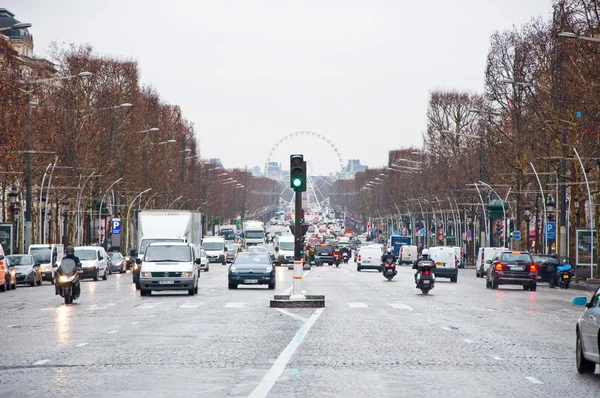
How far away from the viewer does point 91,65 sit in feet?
294

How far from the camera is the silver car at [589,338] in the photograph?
16.0m

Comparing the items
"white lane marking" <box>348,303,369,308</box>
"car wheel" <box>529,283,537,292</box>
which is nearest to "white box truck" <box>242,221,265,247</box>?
"car wheel" <box>529,283,537,292</box>

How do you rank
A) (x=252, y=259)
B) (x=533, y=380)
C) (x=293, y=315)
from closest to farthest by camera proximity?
(x=533, y=380) → (x=293, y=315) → (x=252, y=259)

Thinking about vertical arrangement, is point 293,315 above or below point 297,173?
below

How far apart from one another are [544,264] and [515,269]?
36.9 ft

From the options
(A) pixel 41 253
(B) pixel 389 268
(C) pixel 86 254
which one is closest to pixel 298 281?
(A) pixel 41 253

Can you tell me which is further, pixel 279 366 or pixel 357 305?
pixel 357 305

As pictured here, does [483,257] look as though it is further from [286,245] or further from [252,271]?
[252,271]

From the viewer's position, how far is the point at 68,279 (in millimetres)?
37531

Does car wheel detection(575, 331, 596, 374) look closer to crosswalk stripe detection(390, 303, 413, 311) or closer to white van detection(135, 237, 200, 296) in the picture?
crosswalk stripe detection(390, 303, 413, 311)

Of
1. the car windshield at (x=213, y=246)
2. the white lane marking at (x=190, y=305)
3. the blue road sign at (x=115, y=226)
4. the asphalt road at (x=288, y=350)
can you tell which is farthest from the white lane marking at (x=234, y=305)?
the car windshield at (x=213, y=246)

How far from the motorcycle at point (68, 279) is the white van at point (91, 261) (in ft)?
83.8

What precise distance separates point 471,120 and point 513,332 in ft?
280

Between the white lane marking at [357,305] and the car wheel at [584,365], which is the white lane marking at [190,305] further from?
Answer: the car wheel at [584,365]
